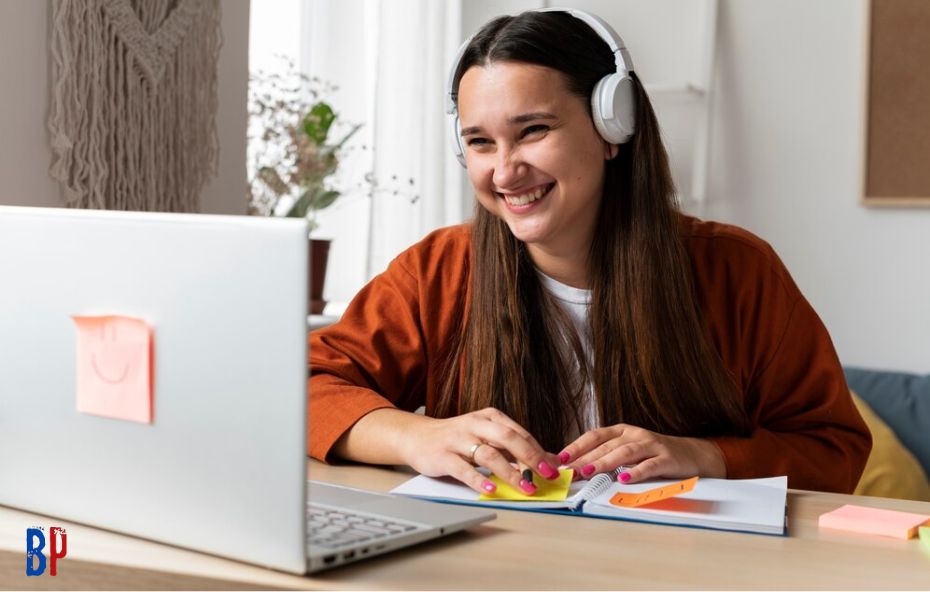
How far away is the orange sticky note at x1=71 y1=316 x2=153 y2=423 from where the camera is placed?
742mm

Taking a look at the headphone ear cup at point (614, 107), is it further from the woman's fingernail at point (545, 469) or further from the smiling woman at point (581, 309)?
the woman's fingernail at point (545, 469)

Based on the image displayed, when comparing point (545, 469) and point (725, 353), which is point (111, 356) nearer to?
point (545, 469)

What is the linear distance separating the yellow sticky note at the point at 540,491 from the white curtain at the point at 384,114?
1664 millimetres

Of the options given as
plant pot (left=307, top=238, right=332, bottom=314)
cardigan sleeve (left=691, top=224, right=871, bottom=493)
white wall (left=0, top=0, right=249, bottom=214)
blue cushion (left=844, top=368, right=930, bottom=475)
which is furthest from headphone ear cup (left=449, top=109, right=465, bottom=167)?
blue cushion (left=844, top=368, right=930, bottom=475)

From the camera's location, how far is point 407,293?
1415 mm

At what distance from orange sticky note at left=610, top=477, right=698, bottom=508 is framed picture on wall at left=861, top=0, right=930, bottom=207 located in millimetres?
1801

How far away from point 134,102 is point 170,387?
35.9 inches

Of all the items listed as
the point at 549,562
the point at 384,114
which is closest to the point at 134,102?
the point at 549,562

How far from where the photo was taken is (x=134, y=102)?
1534mm

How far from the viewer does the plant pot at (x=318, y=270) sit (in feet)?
7.30

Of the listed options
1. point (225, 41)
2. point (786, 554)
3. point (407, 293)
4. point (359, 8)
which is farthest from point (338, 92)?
point (786, 554)

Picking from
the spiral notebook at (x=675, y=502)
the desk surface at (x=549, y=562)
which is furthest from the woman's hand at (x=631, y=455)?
the desk surface at (x=549, y=562)

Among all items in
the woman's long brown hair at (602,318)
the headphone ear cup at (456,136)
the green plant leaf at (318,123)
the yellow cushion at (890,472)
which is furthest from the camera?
the green plant leaf at (318,123)

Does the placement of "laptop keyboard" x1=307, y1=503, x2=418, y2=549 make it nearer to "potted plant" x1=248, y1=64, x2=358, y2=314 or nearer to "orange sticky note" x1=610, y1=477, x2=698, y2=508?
"orange sticky note" x1=610, y1=477, x2=698, y2=508
